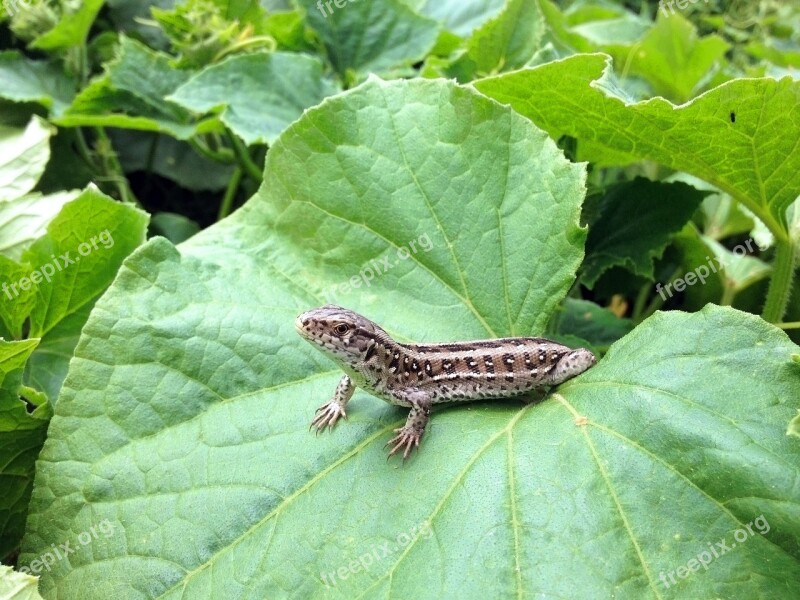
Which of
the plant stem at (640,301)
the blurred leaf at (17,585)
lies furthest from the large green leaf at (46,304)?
the plant stem at (640,301)

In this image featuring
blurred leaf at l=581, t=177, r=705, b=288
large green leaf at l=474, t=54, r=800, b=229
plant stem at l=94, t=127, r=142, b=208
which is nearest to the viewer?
large green leaf at l=474, t=54, r=800, b=229

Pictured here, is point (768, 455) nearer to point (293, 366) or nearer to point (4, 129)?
point (293, 366)

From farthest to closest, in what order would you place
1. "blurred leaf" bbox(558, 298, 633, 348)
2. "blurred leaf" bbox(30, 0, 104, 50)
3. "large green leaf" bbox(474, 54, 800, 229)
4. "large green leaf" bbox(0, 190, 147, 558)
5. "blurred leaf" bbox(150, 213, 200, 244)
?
"blurred leaf" bbox(150, 213, 200, 244) < "blurred leaf" bbox(30, 0, 104, 50) < "blurred leaf" bbox(558, 298, 633, 348) < "large green leaf" bbox(0, 190, 147, 558) < "large green leaf" bbox(474, 54, 800, 229)

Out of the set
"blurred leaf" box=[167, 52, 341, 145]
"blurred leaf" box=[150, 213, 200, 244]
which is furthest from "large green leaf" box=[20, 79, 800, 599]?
"blurred leaf" box=[150, 213, 200, 244]

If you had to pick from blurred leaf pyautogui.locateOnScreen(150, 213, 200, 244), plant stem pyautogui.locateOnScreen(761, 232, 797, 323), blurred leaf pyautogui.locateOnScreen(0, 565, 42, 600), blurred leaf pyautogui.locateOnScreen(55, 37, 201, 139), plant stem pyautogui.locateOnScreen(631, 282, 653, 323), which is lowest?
plant stem pyautogui.locateOnScreen(631, 282, 653, 323)

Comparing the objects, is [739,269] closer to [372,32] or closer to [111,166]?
[372,32]

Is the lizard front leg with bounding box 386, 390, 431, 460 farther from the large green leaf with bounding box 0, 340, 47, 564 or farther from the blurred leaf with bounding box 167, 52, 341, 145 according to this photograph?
the blurred leaf with bounding box 167, 52, 341, 145

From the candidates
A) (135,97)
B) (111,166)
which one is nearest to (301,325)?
(135,97)

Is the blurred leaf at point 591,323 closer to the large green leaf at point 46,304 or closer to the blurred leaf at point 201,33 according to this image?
the large green leaf at point 46,304
